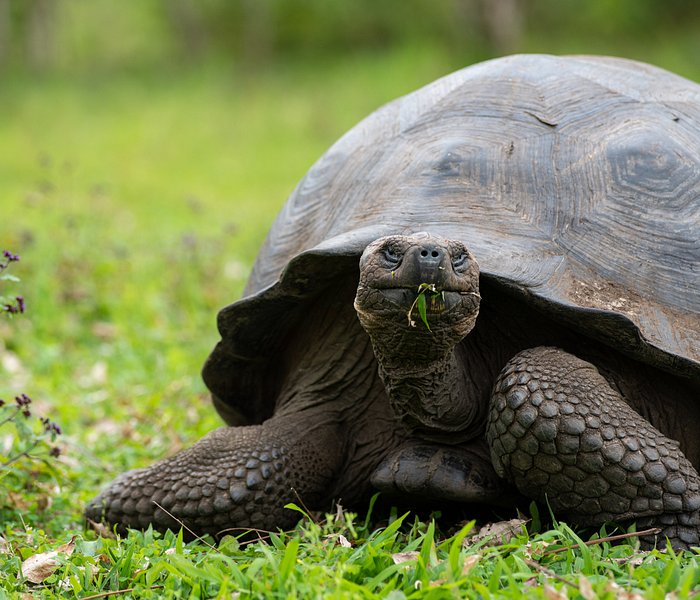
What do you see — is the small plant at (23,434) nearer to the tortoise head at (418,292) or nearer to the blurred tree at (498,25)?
the tortoise head at (418,292)

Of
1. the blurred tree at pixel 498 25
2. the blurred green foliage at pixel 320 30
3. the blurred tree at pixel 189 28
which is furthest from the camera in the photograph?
the blurred tree at pixel 189 28

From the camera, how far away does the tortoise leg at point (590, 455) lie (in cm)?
258

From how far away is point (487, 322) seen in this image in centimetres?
296

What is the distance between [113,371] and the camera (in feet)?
A: 18.4

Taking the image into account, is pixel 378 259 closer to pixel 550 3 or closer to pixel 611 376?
pixel 611 376

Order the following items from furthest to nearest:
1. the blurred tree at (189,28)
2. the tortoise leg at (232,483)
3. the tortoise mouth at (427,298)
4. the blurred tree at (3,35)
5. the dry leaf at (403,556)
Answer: the blurred tree at (189,28), the blurred tree at (3,35), the tortoise leg at (232,483), the tortoise mouth at (427,298), the dry leaf at (403,556)

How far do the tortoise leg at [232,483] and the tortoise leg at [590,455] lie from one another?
66cm

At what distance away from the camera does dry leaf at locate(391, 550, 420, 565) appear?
7.74 ft

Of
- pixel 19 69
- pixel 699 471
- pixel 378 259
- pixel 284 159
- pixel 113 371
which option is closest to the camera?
pixel 378 259

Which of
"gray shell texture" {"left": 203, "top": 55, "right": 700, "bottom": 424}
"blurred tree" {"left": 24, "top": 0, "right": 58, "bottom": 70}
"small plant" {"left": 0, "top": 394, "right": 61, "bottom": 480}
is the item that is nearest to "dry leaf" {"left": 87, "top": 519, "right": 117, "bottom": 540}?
"small plant" {"left": 0, "top": 394, "right": 61, "bottom": 480}

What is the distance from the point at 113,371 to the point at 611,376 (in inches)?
135

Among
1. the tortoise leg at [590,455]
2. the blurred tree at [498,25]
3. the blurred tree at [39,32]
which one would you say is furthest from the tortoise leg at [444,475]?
the blurred tree at [39,32]

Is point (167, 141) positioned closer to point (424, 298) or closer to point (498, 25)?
point (498, 25)

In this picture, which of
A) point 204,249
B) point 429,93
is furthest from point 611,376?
point 204,249
